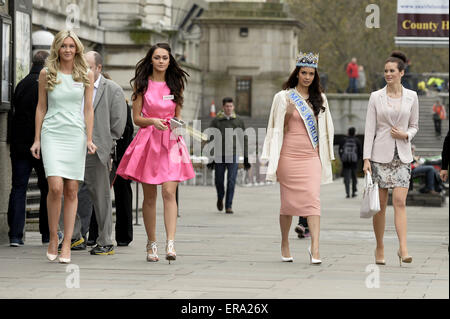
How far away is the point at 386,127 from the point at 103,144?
2.63m

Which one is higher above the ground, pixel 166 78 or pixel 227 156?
pixel 166 78

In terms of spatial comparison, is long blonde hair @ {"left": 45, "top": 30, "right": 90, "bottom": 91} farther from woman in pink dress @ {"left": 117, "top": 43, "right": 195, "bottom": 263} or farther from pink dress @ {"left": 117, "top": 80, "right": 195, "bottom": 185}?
pink dress @ {"left": 117, "top": 80, "right": 195, "bottom": 185}

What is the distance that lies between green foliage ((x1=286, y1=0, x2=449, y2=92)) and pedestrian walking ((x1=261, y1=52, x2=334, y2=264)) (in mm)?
49825

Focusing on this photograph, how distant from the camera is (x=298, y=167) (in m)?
11.5

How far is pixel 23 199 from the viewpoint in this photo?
1286 cm

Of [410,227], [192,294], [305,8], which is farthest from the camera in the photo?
[305,8]

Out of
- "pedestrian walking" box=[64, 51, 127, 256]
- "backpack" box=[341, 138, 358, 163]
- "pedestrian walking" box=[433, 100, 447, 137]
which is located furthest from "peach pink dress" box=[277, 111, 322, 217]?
"pedestrian walking" box=[433, 100, 447, 137]

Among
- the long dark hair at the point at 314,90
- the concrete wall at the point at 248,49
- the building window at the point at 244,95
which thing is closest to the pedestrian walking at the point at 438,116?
the concrete wall at the point at 248,49

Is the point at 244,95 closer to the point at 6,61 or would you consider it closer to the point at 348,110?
the point at 348,110

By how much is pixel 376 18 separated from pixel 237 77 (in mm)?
38776

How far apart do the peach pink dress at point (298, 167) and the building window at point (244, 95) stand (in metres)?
42.6

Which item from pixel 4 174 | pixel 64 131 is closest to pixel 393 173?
pixel 64 131
